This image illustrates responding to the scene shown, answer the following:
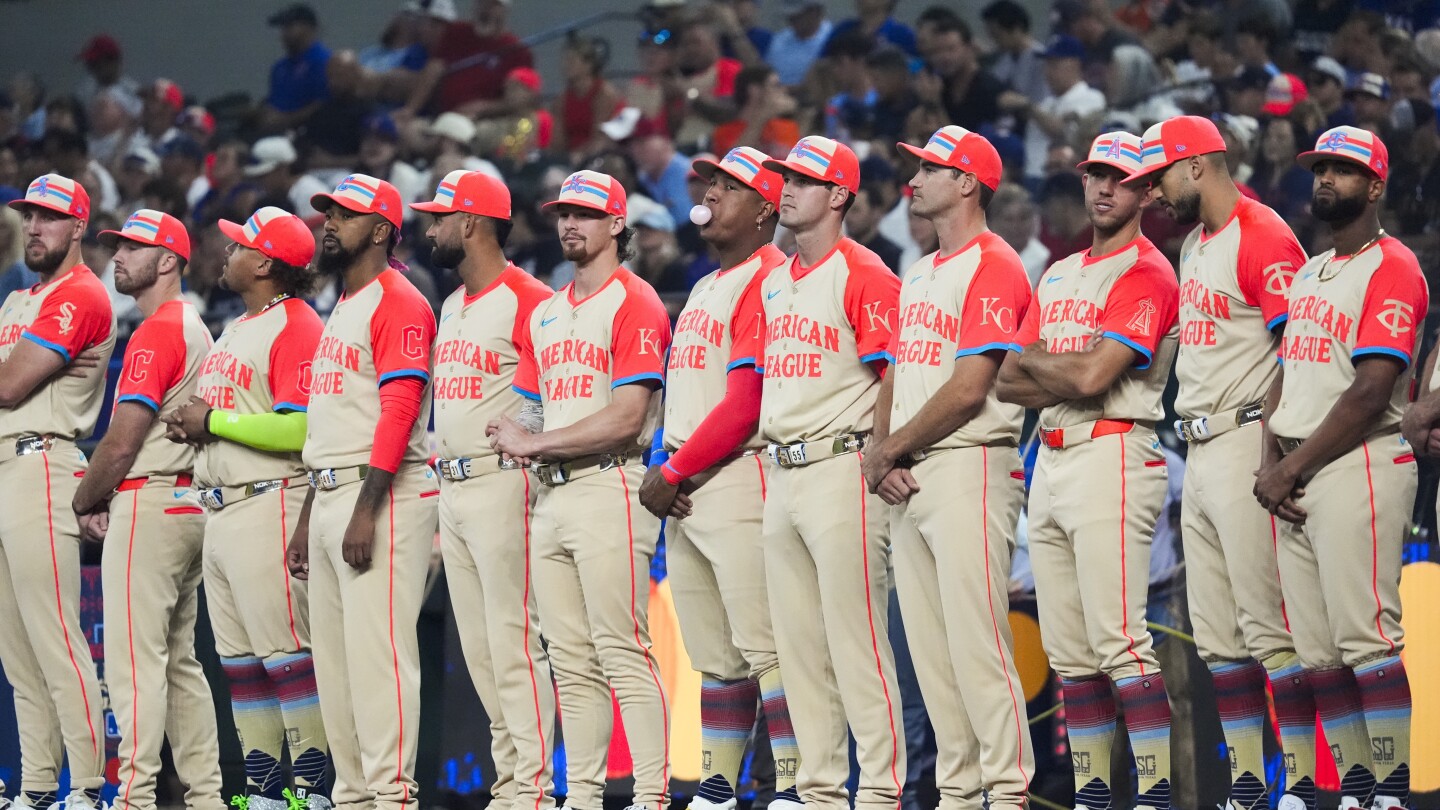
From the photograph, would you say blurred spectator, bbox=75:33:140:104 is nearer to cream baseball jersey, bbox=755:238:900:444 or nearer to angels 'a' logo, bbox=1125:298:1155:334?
cream baseball jersey, bbox=755:238:900:444

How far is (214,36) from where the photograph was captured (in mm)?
16562

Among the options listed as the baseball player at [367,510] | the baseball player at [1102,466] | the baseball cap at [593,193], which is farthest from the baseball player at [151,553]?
the baseball player at [1102,466]

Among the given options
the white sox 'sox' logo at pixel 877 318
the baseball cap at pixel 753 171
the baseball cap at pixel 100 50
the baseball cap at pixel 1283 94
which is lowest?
the white sox 'sox' logo at pixel 877 318

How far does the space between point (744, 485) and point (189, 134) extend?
1019 cm

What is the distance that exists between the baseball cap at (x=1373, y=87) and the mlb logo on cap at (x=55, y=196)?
672 cm

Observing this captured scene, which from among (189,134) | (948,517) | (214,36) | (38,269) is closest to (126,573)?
(38,269)

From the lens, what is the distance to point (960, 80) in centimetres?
1203

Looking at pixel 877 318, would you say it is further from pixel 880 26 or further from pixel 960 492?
pixel 880 26

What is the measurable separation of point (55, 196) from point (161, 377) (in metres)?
1.09

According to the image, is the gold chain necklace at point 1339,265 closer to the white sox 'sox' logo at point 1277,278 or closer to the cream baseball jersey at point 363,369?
the white sox 'sox' logo at point 1277,278

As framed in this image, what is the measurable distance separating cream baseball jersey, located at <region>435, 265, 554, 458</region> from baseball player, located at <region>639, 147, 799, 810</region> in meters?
0.63

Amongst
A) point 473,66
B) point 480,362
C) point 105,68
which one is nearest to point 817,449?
point 480,362

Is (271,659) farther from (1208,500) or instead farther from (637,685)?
(1208,500)

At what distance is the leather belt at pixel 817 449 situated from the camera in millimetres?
5891
